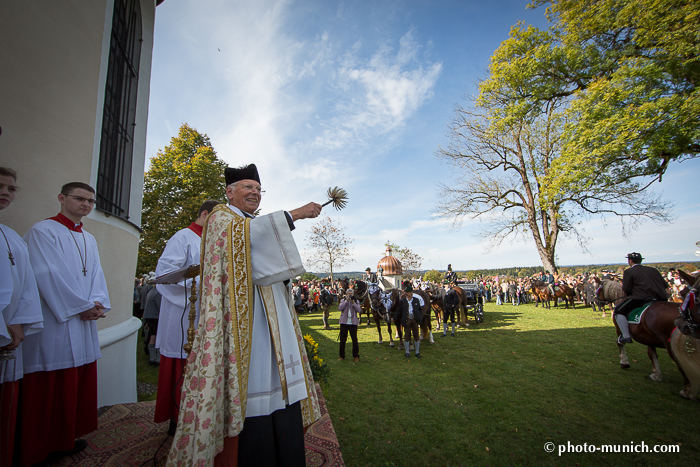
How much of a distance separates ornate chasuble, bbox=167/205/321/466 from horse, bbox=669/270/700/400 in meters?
5.99

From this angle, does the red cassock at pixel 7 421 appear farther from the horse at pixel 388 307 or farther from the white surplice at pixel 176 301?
the horse at pixel 388 307

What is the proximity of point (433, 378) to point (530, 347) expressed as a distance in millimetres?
4424

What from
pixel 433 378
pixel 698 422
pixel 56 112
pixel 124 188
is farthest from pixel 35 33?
pixel 698 422

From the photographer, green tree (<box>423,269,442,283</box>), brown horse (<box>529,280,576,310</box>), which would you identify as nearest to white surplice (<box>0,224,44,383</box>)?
the photographer

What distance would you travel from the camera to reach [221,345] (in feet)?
5.14

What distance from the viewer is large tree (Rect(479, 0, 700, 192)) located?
1157 cm

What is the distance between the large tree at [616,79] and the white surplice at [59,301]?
18192mm

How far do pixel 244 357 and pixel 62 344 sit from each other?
7.07 feet

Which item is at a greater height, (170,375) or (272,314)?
(272,314)

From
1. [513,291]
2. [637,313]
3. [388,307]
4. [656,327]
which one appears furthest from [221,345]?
[513,291]

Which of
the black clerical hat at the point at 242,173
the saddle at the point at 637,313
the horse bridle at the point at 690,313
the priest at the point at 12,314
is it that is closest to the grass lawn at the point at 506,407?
the saddle at the point at 637,313

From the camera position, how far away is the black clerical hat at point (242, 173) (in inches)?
88.6

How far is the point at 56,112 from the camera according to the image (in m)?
3.33

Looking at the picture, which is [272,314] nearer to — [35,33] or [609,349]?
[35,33]
